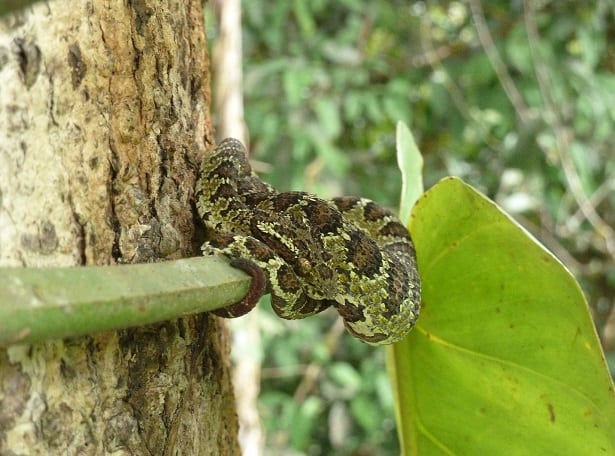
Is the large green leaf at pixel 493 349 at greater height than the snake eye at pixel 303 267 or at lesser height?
lesser

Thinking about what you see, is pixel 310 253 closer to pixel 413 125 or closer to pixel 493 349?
pixel 493 349

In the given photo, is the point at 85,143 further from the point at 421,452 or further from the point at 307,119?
the point at 307,119

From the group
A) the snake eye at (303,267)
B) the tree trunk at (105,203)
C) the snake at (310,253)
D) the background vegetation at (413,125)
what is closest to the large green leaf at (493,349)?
the snake at (310,253)

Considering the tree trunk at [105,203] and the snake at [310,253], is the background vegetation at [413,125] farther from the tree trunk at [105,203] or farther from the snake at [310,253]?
the tree trunk at [105,203]

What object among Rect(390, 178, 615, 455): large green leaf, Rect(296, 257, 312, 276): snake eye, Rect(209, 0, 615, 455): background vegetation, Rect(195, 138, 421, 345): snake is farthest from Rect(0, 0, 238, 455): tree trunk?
Rect(209, 0, 615, 455): background vegetation

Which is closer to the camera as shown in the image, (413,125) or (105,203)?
(105,203)

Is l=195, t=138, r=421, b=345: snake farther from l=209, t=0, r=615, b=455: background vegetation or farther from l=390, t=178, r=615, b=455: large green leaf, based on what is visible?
l=209, t=0, r=615, b=455: background vegetation

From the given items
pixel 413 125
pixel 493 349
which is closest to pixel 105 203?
pixel 493 349
